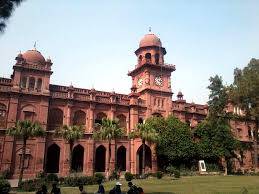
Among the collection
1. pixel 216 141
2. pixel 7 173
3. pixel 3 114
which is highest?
pixel 3 114

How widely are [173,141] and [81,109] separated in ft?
52.5

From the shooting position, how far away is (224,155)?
54.1m

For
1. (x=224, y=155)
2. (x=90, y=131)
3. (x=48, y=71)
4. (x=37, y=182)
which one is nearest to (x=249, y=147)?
(x=224, y=155)

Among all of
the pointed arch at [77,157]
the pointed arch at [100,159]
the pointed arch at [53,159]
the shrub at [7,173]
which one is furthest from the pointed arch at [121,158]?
the shrub at [7,173]

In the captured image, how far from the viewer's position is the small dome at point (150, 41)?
2361 inches

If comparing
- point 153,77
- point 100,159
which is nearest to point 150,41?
point 153,77

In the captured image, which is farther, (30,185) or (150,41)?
(150,41)

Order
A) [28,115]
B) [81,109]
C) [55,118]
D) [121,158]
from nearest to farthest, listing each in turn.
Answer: [28,115]
[55,118]
[81,109]
[121,158]

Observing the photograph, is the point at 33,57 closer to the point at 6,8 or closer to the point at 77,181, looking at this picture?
the point at 77,181

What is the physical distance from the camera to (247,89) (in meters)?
43.3

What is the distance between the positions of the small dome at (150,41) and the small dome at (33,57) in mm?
18938

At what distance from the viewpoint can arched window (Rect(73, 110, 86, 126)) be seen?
5286 centimetres

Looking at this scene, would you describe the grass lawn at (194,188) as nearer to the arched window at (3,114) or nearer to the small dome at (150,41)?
the arched window at (3,114)

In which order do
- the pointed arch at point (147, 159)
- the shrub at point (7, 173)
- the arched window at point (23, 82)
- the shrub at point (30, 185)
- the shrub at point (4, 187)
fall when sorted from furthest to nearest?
the pointed arch at point (147, 159) → the arched window at point (23, 82) → the shrub at point (7, 173) → the shrub at point (30, 185) → the shrub at point (4, 187)
